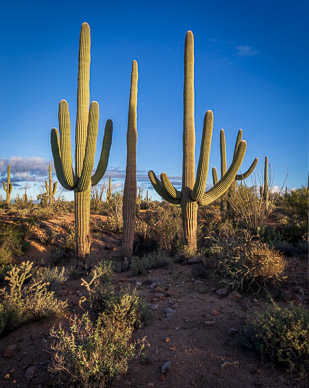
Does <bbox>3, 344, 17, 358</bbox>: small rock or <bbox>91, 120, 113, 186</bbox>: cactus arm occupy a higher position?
<bbox>91, 120, 113, 186</bbox>: cactus arm

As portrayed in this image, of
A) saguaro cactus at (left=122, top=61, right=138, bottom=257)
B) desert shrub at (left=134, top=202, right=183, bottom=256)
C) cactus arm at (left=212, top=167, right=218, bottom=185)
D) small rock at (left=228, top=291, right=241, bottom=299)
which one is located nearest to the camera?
small rock at (left=228, top=291, right=241, bottom=299)

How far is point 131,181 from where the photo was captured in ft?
31.1

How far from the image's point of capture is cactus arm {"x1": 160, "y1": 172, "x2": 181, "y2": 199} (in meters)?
9.27

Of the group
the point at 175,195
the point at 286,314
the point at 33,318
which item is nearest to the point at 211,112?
the point at 175,195

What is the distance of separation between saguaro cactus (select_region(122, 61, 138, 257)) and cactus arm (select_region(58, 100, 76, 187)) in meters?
1.73

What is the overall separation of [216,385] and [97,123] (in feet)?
24.3

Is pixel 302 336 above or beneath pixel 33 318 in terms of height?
above

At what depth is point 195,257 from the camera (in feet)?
26.9

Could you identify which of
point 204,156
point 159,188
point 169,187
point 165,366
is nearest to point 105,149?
point 159,188

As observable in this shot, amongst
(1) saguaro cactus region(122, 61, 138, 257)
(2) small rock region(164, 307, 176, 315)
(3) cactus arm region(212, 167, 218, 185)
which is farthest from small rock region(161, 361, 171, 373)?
(3) cactus arm region(212, 167, 218, 185)

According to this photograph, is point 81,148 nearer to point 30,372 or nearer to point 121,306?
point 121,306

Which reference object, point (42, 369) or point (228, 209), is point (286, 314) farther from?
point (228, 209)

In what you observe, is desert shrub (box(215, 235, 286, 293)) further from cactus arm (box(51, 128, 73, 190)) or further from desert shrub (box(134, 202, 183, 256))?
cactus arm (box(51, 128, 73, 190))

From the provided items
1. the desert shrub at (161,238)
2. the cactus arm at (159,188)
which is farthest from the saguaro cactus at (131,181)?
the desert shrub at (161,238)
